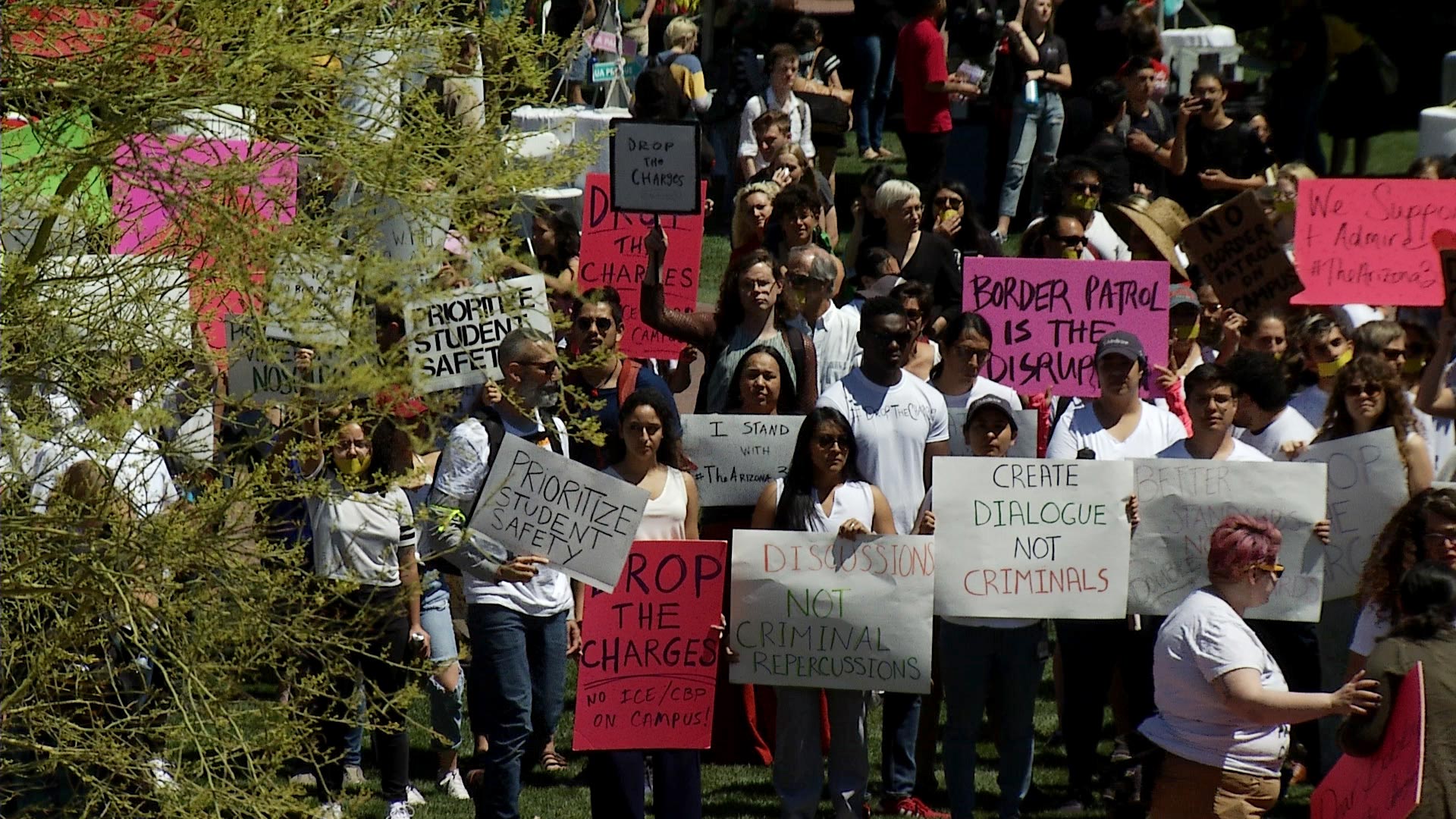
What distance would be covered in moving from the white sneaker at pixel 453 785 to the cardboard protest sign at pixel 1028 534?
224 cm

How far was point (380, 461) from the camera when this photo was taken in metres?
7.80

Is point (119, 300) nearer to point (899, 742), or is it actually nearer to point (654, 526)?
point (654, 526)

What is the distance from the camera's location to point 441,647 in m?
8.72

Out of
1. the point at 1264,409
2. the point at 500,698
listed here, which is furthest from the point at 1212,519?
the point at 500,698

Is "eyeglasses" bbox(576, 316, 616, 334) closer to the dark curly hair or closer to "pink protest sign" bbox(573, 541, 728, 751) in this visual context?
"pink protest sign" bbox(573, 541, 728, 751)

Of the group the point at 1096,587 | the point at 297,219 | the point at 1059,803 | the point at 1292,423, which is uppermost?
the point at 297,219

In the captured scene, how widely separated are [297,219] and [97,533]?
890 mm

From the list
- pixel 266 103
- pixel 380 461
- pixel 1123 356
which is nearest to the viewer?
pixel 266 103

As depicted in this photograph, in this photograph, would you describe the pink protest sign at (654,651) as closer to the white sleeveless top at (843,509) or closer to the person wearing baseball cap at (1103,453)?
the white sleeveless top at (843,509)

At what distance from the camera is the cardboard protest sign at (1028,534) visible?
8.04 meters

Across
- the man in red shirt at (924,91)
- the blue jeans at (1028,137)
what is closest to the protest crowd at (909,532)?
the man in red shirt at (924,91)

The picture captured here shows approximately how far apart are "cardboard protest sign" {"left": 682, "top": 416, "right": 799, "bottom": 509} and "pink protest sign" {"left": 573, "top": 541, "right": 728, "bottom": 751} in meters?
0.74

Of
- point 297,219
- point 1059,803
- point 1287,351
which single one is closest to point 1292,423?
point 1287,351

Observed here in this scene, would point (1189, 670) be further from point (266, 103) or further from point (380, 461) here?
point (266, 103)
